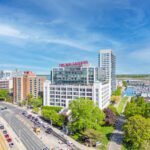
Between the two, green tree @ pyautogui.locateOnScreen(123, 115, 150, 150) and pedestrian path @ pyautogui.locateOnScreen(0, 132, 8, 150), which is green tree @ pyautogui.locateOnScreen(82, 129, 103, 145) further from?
pedestrian path @ pyautogui.locateOnScreen(0, 132, 8, 150)

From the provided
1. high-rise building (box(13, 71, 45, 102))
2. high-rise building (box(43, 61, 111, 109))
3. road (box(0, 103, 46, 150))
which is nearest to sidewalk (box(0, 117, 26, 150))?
road (box(0, 103, 46, 150))

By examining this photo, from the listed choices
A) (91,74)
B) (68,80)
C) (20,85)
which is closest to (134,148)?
(91,74)

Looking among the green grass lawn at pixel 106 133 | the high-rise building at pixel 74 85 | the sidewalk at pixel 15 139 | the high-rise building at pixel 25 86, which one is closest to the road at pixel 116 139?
the green grass lawn at pixel 106 133

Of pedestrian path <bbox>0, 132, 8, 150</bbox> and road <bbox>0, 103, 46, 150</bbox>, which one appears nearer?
pedestrian path <bbox>0, 132, 8, 150</bbox>

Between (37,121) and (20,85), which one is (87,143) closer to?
(37,121)

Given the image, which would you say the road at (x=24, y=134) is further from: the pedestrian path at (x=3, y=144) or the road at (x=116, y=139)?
the road at (x=116, y=139)
